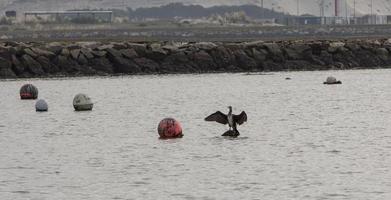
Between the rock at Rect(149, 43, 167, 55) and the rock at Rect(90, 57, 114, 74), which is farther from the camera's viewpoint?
the rock at Rect(149, 43, 167, 55)

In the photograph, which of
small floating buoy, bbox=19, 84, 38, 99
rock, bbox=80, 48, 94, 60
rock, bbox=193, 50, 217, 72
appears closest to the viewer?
small floating buoy, bbox=19, 84, 38, 99

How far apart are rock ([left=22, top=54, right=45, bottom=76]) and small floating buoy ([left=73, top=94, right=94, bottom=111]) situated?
31.9m

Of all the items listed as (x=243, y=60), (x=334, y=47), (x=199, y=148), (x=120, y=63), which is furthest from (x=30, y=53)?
(x=199, y=148)

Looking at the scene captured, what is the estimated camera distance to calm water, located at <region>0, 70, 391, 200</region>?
3484 cm

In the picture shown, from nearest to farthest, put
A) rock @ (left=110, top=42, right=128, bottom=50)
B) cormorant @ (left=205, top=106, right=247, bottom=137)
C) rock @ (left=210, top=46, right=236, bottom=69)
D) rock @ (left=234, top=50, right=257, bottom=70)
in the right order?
1. cormorant @ (left=205, top=106, right=247, bottom=137)
2. rock @ (left=110, top=42, right=128, bottom=50)
3. rock @ (left=210, top=46, right=236, bottom=69)
4. rock @ (left=234, top=50, right=257, bottom=70)

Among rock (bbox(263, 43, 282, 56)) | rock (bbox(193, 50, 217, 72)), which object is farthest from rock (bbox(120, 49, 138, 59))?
rock (bbox(263, 43, 282, 56))

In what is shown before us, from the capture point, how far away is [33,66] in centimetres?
9906

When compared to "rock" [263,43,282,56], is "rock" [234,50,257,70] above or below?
below

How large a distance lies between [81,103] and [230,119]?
20522mm

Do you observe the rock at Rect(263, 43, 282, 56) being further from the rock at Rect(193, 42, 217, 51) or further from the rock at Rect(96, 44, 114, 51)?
the rock at Rect(96, 44, 114, 51)

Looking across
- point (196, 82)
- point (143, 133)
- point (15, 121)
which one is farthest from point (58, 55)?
point (143, 133)

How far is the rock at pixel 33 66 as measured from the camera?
324 ft

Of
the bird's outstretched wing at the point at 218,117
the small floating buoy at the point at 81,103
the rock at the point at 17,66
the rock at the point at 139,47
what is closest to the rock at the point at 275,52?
the rock at the point at 139,47

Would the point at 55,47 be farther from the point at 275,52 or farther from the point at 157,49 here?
the point at 275,52
